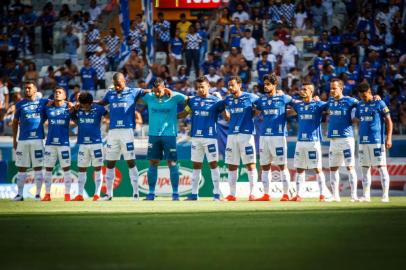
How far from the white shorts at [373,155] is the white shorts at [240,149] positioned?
240 centimetres

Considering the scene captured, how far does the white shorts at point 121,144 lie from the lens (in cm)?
2258

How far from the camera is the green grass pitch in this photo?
11.2 metres

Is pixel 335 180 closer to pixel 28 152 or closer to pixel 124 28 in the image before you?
pixel 28 152

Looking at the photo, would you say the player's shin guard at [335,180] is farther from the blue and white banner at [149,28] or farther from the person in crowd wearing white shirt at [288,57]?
the person in crowd wearing white shirt at [288,57]

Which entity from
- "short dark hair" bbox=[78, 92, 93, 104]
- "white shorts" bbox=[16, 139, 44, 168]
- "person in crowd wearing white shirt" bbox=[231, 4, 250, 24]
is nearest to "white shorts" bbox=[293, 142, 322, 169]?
"short dark hair" bbox=[78, 92, 93, 104]

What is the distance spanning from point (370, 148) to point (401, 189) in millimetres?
6043

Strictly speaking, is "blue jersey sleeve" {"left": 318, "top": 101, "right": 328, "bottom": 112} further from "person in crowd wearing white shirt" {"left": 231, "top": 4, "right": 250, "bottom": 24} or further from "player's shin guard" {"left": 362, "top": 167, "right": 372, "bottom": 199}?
"person in crowd wearing white shirt" {"left": 231, "top": 4, "right": 250, "bottom": 24}

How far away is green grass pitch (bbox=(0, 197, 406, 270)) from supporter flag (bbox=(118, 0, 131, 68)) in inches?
610

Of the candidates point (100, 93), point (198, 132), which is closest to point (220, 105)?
point (198, 132)

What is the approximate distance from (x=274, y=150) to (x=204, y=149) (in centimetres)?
155

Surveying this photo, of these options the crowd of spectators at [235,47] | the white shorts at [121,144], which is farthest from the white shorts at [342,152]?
the crowd of spectators at [235,47]

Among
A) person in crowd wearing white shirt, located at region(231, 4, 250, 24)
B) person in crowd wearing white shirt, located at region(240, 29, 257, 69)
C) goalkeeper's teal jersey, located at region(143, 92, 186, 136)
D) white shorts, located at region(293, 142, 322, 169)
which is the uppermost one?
person in crowd wearing white shirt, located at region(231, 4, 250, 24)

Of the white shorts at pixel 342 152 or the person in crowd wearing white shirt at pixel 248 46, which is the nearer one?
the white shorts at pixel 342 152

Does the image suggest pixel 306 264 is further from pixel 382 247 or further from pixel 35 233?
pixel 35 233
